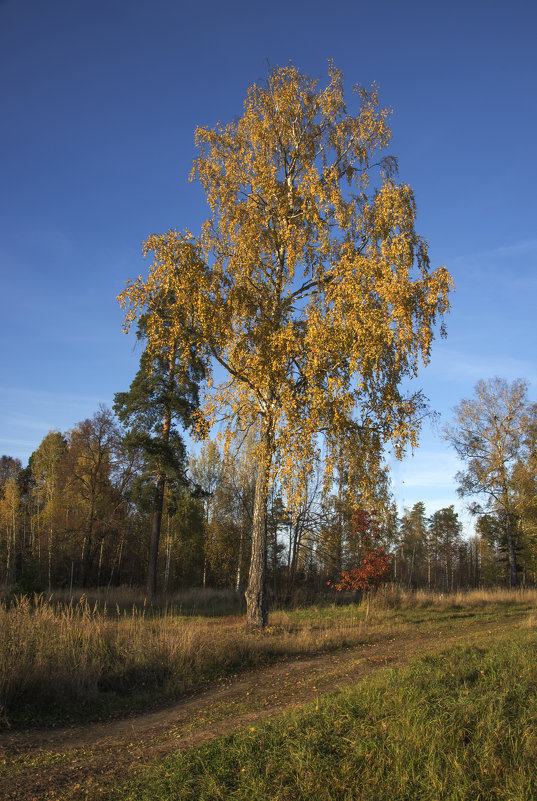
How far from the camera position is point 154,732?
543 cm

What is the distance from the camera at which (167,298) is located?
460 inches

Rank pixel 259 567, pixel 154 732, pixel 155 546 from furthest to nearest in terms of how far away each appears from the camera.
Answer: pixel 155 546, pixel 259 567, pixel 154 732

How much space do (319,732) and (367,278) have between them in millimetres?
8397

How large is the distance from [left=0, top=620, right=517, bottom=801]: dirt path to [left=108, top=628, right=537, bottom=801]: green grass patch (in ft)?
1.71

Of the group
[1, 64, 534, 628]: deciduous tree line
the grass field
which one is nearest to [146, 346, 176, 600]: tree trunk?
[1, 64, 534, 628]: deciduous tree line

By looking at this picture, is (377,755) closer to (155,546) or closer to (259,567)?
(259,567)

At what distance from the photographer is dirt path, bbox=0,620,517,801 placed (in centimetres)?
414

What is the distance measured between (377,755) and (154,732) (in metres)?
2.75

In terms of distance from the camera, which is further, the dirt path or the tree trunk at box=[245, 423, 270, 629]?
the tree trunk at box=[245, 423, 270, 629]

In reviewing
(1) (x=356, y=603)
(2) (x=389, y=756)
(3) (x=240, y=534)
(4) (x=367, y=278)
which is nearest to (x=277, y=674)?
(2) (x=389, y=756)

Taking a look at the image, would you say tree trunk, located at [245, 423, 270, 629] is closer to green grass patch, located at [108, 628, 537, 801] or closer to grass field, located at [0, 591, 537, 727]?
grass field, located at [0, 591, 537, 727]

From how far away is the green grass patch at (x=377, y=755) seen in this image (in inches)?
135

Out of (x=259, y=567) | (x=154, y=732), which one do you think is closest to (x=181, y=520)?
(x=259, y=567)

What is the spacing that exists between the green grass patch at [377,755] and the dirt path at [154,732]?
1.71 feet
